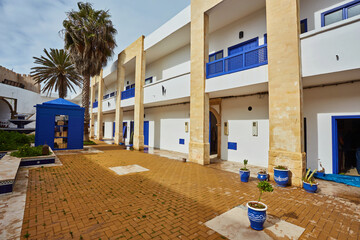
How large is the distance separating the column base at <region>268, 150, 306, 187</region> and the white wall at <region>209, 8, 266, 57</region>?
248 inches

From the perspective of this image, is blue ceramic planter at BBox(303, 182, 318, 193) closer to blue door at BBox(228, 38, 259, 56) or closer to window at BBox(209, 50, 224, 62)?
blue door at BBox(228, 38, 259, 56)

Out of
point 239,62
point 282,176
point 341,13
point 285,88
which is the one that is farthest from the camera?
point 239,62

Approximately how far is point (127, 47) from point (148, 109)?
6.60 metres

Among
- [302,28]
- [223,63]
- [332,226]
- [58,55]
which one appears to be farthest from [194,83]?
[58,55]

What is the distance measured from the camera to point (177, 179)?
280 inches

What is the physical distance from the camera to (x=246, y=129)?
1011 cm

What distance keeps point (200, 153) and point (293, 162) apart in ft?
15.4

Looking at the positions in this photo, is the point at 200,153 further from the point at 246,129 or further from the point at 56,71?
the point at 56,71

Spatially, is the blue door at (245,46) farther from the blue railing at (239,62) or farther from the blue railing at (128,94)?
the blue railing at (128,94)

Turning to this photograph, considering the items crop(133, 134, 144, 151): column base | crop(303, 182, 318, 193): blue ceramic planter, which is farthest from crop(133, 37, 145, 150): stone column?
crop(303, 182, 318, 193): blue ceramic planter

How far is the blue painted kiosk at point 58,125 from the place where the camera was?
12.4 metres

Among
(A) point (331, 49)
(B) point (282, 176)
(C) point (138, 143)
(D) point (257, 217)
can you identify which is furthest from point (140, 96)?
(D) point (257, 217)

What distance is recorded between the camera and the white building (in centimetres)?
639

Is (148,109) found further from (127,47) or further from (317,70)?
(317,70)
